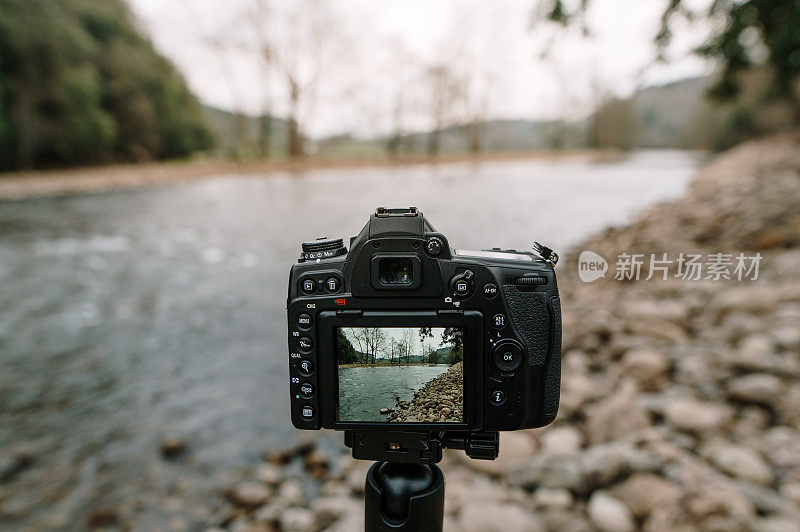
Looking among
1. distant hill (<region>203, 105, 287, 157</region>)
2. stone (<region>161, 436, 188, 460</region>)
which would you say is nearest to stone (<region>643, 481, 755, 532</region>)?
stone (<region>161, 436, 188, 460</region>)

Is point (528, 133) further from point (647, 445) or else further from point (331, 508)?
point (331, 508)

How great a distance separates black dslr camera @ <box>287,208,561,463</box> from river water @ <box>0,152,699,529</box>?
0.12 meters

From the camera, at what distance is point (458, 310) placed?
2.39ft

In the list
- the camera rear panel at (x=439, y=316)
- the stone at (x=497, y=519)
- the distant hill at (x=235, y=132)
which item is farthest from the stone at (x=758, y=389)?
the distant hill at (x=235, y=132)

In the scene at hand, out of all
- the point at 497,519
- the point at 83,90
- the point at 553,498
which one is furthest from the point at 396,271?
the point at 83,90

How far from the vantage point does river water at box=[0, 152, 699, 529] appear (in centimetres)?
211

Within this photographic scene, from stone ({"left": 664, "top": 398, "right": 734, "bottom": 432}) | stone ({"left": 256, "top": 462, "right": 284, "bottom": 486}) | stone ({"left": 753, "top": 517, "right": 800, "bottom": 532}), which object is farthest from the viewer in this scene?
stone ({"left": 256, "top": 462, "right": 284, "bottom": 486})

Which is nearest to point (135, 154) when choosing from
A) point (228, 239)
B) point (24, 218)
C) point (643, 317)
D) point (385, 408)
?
point (24, 218)

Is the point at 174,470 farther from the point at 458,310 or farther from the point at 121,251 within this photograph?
the point at 121,251

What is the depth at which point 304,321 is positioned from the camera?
745mm

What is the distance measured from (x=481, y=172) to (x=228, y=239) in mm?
5634

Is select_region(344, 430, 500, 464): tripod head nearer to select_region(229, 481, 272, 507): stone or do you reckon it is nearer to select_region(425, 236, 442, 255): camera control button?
select_region(425, 236, 442, 255): camera control button

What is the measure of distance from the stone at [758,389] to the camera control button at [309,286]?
1989 millimetres

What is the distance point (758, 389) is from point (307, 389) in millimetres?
1987
